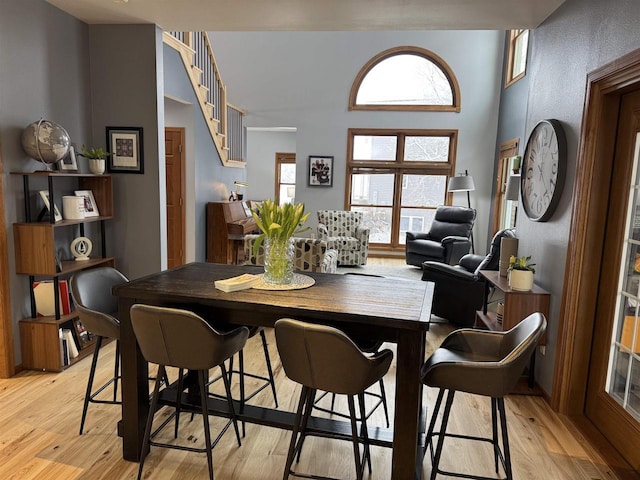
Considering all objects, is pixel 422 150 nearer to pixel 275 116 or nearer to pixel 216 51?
pixel 275 116

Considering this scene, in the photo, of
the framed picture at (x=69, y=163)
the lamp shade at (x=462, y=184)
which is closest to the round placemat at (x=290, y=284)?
the framed picture at (x=69, y=163)

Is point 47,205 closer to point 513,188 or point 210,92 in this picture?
point 210,92

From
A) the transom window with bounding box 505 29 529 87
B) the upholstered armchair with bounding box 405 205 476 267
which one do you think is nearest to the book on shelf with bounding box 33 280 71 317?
the upholstered armchair with bounding box 405 205 476 267

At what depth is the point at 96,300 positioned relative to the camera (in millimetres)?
2678

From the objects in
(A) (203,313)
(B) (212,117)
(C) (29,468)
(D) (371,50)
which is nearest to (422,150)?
(D) (371,50)

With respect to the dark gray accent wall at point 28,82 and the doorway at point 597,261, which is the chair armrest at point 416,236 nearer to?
the doorway at point 597,261

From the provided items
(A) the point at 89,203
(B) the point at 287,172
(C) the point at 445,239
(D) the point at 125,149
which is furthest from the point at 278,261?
(B) the point at 287,172

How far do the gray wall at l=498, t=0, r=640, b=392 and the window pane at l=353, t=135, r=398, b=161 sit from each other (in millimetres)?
4915

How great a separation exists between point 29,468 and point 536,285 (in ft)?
11.1

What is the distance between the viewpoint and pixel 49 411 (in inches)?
109

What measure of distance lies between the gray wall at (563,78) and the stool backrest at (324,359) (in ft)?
5.95

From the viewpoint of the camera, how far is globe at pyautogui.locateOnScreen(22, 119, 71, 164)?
3.06m

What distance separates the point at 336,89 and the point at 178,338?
7266 millimetres

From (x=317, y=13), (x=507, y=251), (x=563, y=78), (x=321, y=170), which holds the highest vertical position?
(x=317, y=13)
